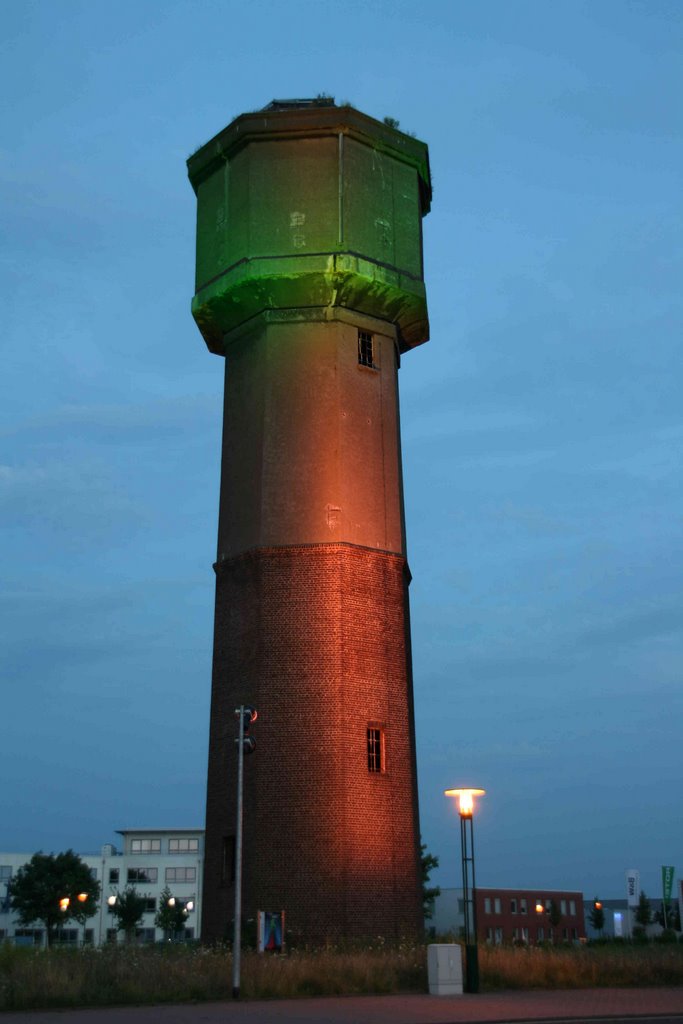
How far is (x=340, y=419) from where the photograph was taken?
32812 mm

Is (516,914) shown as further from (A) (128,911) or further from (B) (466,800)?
(B) (466,800)

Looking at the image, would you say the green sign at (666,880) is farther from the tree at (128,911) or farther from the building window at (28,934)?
the building window at (28,934)

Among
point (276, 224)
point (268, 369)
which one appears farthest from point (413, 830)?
point (276, 224)

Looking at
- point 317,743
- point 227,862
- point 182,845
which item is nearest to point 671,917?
point 182,845

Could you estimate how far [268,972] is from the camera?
2269 cm

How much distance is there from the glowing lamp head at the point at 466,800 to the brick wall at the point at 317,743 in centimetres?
504

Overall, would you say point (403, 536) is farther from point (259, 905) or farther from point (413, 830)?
point (259, 905)

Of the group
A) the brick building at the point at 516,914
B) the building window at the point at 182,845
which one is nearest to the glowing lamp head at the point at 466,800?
the brick building at the point at 516,914

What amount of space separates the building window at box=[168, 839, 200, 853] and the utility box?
4234 inches

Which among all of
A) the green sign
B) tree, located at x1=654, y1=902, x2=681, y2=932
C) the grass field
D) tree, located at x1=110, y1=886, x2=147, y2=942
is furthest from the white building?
the grass field

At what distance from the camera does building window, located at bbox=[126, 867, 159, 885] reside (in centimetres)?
12125

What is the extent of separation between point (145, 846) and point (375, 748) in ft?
339

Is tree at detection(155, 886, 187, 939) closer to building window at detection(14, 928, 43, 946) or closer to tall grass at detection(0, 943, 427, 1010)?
building window at detection(14, 928, 43, 946)

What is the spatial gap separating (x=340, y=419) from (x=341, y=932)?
14.2m
